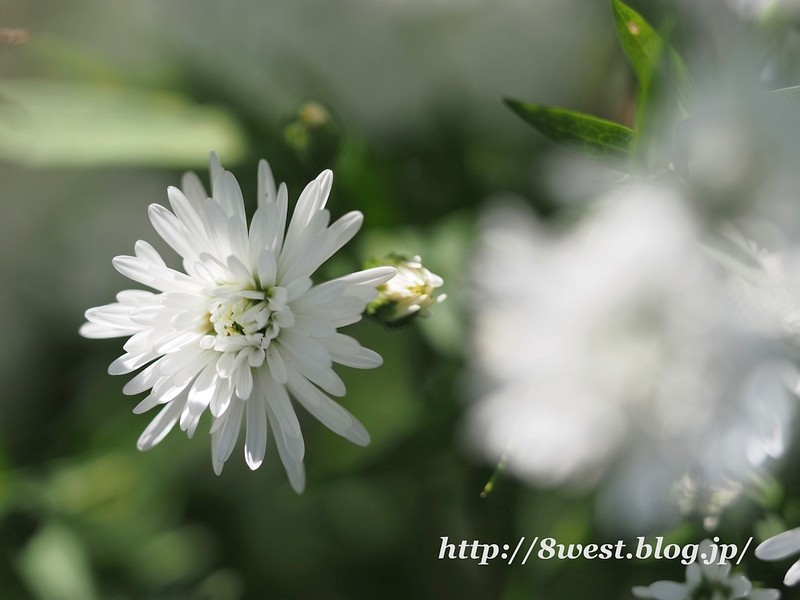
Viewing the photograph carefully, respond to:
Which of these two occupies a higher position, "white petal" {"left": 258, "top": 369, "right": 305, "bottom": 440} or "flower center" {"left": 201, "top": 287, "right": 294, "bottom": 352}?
"flower center" {"left": 201, "top": 287, "right": 294, "bottom": 352}

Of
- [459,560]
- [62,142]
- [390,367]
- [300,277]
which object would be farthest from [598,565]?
[62,142]

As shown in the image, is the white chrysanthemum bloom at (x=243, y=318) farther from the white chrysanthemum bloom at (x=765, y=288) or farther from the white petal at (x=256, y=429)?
the white chrysanthemum bloom at (x=765, y=288)

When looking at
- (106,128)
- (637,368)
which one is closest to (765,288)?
(637,368)

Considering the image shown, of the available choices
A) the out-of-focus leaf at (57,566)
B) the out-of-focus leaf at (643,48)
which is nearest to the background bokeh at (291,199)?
the out-of-focus leaf at (57,566)

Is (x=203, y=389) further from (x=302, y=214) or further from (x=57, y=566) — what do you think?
(x=57, y=566)

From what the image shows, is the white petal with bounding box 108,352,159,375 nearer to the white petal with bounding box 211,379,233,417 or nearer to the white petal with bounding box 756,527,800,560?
the white petal with bounding box 211,379,233,417

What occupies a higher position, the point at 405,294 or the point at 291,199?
A: the point at 291,199

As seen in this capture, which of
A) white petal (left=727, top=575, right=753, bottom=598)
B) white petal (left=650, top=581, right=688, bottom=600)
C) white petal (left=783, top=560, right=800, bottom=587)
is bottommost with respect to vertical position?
white petal (left=650, top=581, right=688, bottom=600)

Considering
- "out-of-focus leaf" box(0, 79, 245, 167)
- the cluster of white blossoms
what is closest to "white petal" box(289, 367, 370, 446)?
the cluster of white blossoms
